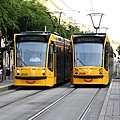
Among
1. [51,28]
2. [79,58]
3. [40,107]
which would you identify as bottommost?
[40,107]

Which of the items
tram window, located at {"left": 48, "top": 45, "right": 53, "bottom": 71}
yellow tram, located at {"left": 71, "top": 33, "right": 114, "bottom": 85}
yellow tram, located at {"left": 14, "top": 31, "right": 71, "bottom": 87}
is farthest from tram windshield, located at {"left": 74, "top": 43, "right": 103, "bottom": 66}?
tram window, located at {"left": 48, "top": 45, "right": 53, "bottom": 71}

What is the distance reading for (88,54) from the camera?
3209 centimetres

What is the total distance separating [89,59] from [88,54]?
33 cm

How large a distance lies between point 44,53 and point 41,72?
1.16 metres

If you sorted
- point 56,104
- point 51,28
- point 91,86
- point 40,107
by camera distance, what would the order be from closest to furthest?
point 40,107 → point 56,104 → point 91,86 → point 51,28

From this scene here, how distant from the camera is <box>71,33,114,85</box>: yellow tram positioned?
31.8m

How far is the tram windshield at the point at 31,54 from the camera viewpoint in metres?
30.2

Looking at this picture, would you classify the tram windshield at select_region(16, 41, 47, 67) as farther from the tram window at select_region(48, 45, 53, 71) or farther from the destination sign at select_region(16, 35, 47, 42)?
the tram window at select_region(48, 45, 53, 71)

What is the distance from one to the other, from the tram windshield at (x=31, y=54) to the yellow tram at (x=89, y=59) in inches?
108

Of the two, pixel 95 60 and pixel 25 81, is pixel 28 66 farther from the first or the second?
pixel 95 60

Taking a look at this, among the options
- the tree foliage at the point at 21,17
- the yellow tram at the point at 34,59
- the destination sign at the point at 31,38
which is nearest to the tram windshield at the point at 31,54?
the yellow tram at the point at 34,59

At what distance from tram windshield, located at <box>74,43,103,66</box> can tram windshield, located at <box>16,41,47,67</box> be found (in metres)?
2.80

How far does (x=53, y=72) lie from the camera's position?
1232 inches

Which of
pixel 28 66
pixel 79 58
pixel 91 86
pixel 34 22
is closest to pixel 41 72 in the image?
pixel 28 66
